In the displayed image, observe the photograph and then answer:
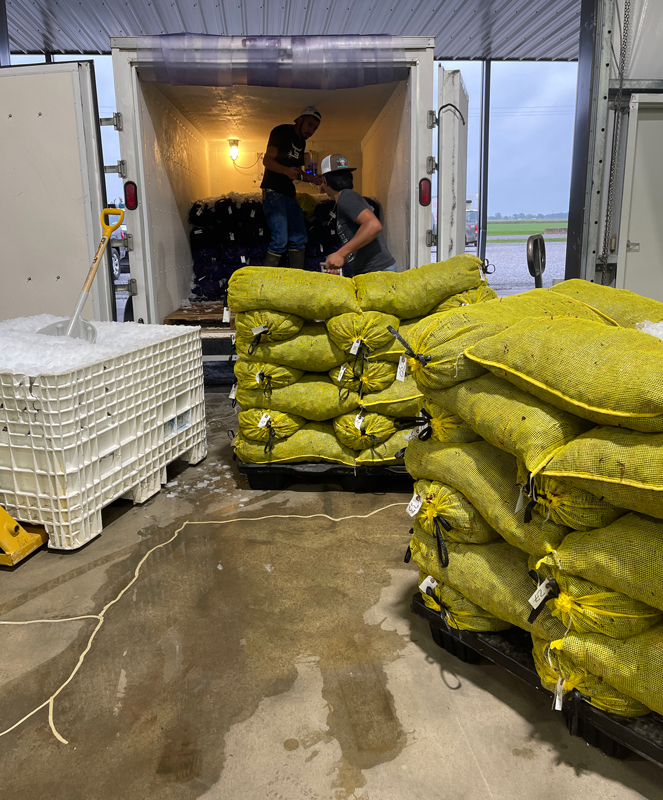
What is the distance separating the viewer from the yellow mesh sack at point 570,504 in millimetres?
1376

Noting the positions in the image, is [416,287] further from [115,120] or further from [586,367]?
[115,120]

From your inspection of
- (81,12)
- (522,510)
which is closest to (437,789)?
(522,510)

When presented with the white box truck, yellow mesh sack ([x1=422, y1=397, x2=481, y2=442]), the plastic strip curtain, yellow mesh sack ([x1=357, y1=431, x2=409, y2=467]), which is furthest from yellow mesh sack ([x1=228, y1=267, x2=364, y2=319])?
the plastic strip curtain

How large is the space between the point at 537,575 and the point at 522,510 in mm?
158

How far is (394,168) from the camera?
199 inches

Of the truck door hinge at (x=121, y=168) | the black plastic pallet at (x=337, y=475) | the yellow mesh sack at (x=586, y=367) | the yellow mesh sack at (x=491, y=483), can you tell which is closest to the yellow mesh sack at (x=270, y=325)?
the black plastic pallet at (x=337, y=475)

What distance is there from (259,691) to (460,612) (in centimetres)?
63

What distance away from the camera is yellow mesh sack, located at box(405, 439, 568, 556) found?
1480 mm

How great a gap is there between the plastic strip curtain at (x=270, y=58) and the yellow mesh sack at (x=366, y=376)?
219cm

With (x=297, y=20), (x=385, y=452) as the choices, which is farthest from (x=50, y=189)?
(x=297, y=20)

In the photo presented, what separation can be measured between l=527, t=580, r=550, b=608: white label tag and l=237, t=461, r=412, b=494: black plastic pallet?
166cm

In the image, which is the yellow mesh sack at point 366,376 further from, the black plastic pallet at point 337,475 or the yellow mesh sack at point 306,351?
the black plastic pallet at point 337,475

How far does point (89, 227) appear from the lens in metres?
4.06

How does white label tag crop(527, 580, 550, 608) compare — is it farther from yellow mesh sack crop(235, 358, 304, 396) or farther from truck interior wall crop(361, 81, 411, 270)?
truck interior wall crop(361, 81, 411, 270)
